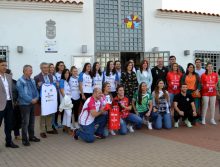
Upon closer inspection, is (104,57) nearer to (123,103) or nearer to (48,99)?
(123,103)

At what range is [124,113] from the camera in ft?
29.7

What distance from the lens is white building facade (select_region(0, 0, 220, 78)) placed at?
11977 millimetres

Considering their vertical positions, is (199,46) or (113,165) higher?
(199,46)

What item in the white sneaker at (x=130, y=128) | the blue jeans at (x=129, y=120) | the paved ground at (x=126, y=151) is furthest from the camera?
the white sneaker at (x=130, y=128)

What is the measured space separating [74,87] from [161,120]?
258cm

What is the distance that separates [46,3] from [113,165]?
7781 mm

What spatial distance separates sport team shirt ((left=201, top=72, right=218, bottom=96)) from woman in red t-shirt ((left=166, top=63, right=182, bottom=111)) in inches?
29.1

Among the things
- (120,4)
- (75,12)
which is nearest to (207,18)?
(120,4)

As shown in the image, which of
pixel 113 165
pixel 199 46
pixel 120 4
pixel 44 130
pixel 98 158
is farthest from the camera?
pixel 199 46

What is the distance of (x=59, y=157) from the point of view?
668cm

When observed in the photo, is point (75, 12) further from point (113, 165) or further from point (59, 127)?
point (113, 165)

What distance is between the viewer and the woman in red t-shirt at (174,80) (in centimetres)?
1004

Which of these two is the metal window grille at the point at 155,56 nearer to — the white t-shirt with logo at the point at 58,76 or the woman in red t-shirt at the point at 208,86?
the woman in red t-shirt at the point at 208,86

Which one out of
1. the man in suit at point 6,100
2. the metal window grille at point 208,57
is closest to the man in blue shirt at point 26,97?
the man in suit at point 6,100
